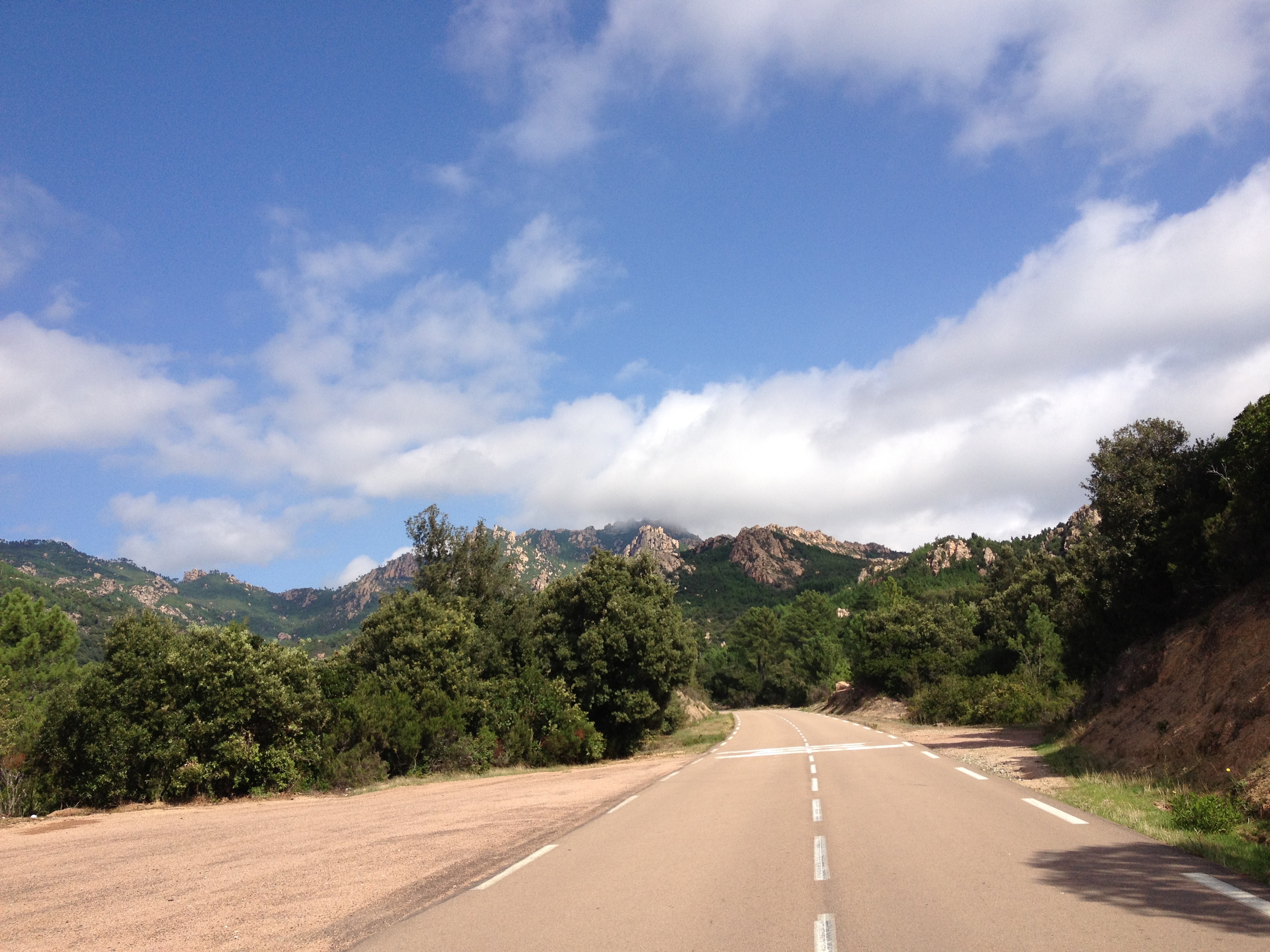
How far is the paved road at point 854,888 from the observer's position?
222 inches

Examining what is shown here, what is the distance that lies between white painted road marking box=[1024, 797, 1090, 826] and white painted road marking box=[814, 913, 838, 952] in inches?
230

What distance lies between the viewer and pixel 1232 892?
6496mm

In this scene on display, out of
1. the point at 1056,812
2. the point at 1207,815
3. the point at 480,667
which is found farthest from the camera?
the point at 480,667

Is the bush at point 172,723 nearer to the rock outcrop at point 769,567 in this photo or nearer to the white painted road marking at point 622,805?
the white painted road marking at point 622,805

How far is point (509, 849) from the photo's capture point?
1005cm

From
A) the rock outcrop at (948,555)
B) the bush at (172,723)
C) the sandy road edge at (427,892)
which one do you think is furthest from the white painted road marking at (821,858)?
the rock outcrop at (948,555)

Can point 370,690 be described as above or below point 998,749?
above

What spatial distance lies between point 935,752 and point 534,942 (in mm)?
19451

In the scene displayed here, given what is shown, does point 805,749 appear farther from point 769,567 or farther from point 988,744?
point 769,567

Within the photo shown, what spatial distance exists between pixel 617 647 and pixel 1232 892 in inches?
1001

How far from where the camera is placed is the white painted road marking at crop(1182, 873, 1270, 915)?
598 centimetres

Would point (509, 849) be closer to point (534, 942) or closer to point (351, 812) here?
point (534, 942)

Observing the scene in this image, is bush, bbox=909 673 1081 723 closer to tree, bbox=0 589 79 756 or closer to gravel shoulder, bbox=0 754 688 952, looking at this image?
gravel shoulder, bbox=0 754 688 952

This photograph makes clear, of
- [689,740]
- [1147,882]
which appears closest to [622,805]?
[1147,882]
